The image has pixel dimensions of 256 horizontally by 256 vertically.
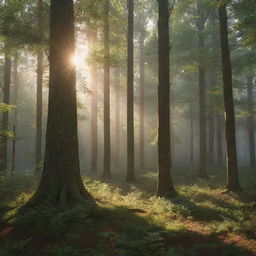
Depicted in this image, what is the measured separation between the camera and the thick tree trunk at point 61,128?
848 centimetres

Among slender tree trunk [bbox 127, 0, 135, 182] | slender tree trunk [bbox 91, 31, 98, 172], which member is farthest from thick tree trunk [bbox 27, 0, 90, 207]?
slender tree trunk [bbox 91, 31, 98, 172]

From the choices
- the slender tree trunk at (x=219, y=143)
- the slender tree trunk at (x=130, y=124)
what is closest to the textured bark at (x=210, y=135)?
the slender tree trunk at (x=219, y=143)

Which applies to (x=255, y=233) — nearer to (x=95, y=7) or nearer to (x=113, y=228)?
(x=113, y=228)

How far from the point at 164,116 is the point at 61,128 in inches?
185

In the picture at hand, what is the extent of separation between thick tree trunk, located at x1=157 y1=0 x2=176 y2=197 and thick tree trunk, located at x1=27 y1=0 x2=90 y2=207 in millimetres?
3937

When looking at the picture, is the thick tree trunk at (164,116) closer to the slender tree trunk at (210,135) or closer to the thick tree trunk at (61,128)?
the thick tree trunk at (61,128)

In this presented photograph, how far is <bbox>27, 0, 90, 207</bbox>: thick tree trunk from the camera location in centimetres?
848

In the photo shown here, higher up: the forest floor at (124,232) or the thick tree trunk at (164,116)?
the thick tree trunk at (164,116)

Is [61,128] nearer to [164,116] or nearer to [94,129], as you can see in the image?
[164,116]

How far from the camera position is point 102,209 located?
7.87m

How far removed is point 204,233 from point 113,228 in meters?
2.19

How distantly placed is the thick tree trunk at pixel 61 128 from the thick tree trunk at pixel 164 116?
394 cm

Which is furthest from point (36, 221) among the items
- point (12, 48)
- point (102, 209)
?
point (12, 48)

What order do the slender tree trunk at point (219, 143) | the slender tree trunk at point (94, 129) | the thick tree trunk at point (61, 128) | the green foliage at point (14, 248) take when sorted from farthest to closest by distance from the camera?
1. the slender tree trunk at point (219, 143)
2. the slender tree trunk at point (94, 129)
3. the thick tree trunk at point (61, 128)
4. the green foliage at point (14, 248)
